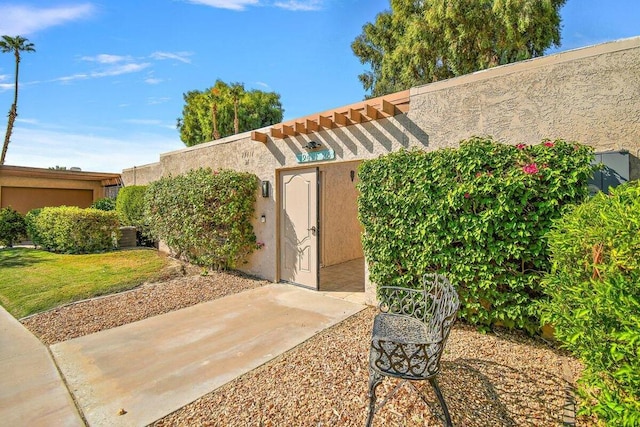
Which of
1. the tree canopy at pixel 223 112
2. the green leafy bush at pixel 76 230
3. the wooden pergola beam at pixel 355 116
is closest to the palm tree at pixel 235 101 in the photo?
the tree canopy at pixel 223 112

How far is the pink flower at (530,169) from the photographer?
3802mm

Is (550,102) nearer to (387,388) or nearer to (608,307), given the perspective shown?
(608,307)

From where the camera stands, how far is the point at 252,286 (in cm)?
720

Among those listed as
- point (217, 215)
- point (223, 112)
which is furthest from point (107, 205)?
point (223, 112)

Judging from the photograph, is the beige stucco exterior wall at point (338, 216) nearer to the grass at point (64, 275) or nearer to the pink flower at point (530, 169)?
the grass at point (64, 275)

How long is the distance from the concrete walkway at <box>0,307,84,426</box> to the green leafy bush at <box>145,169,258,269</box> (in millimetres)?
3967

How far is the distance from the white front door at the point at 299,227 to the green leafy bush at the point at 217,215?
3.24ft

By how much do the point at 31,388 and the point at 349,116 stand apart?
19.0 feet

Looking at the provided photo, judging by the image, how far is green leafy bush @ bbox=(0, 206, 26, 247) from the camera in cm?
1213

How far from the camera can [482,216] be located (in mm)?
4082

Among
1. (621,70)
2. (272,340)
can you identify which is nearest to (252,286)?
(272,340)

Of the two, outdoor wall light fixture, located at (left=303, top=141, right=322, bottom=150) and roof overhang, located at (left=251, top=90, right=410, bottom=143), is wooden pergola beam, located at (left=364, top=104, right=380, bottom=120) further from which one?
outdoor wall light fixture, located at (left=303, top=141, right=322, bottom=150)

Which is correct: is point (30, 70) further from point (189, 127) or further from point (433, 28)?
point (433, 28)

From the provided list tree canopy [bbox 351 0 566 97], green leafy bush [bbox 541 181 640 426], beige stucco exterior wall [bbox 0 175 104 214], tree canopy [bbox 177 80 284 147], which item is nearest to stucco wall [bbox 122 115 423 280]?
green leafy bush [bbox 541 181 640 426]
